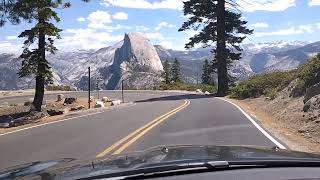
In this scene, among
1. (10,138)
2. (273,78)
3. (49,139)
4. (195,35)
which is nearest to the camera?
(49,139)

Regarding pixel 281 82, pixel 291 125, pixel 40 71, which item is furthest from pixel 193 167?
pixel 281 82

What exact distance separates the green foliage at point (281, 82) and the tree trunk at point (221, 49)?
5.72 metres

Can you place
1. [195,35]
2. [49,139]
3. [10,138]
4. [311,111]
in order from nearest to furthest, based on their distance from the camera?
[49,139]
[10,138]
[311,111]
[195,35]

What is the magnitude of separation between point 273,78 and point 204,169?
37.3 meters

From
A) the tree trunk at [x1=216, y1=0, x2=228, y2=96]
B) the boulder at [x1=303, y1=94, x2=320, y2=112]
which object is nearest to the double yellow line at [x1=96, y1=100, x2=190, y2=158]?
the boulder at [x1=303, y1=94, x2=320, y2=112]

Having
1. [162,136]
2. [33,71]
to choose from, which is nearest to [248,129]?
[162,136]

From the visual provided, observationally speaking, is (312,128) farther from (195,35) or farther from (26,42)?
(195,35)

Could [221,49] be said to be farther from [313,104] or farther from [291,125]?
[291,125]

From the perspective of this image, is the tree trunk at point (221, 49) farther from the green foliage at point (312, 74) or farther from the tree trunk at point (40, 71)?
the green foliage at point (312, 74)

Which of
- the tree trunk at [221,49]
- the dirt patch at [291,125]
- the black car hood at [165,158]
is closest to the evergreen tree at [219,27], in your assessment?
the tree trunk at [221,49]

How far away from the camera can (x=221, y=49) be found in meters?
52.2

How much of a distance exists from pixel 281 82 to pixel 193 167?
3409 centimetres

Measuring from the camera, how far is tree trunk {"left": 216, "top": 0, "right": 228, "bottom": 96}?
5169cm

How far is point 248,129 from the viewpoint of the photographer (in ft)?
56.2
